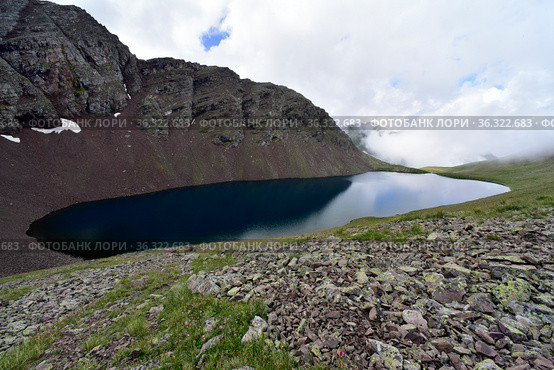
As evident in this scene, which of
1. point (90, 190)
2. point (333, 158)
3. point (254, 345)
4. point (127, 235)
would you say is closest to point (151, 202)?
point (90, 190)

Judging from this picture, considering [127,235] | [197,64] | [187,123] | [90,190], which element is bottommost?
[127,235]

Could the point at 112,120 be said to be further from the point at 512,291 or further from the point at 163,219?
the point at 512,291

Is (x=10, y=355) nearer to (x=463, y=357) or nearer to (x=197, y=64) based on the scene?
(x=463, y=357)

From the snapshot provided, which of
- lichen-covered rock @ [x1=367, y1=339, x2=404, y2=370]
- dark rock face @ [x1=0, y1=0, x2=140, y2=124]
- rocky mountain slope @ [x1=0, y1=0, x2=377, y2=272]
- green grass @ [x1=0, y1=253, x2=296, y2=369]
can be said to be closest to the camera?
lichen-covered rock @ [x1=367, y1=339, x2=404, y2=370]

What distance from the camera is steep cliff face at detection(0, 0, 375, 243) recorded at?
74.2 metres

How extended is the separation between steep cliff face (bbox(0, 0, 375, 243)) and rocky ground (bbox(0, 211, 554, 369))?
6425 centimetres

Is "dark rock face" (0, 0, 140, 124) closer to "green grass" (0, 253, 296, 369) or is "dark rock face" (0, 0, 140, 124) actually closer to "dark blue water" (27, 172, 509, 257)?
"dark blue water" (27, 172, 509, 257)

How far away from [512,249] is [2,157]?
118m

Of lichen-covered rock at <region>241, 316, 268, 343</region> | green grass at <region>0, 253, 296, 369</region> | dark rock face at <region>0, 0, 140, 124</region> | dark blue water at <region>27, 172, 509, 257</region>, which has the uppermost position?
dark rock face at <region>0, 0, 140, 124</region>

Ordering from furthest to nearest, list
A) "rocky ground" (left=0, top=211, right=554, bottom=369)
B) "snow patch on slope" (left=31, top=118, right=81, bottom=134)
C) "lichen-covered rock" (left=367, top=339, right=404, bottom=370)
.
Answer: "snow patch on slope" (left=31, top=118, right=81, bottom=134)
"rocky ground" (left=0, top=211, right=554, bottom=369)
"lichen-covered rock" (left=367, top=339, right=404, bottom=370)

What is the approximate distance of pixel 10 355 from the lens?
7152 millimetres

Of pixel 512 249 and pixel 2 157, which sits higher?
pixel 2 157

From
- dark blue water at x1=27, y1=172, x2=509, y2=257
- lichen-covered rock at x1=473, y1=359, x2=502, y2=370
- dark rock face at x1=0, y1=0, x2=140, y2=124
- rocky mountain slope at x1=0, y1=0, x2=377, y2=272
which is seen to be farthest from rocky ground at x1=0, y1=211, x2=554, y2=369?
dark rock face at x1=0, y1=0, x2=140, y2=124

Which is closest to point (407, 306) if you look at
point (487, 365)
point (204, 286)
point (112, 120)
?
point (487, 365)
